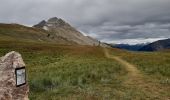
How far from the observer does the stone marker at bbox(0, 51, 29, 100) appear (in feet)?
37.5

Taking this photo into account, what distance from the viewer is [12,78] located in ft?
37.6

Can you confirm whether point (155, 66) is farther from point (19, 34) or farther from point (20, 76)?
point (19, 34)

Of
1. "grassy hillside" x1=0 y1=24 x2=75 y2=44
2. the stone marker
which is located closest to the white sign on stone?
the stone marker

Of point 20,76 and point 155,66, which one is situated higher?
point 20,76

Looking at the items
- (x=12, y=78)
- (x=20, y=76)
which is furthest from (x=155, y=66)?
(x=12, y=78)

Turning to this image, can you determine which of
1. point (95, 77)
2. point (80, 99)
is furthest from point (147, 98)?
point (95, 77)

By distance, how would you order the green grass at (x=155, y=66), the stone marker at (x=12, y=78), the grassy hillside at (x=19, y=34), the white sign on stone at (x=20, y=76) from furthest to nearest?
the grassy hillside at (x=19, y=34), the green grass at (x=155, y=66), the white sign on stone at (x=20, y=76), the stone marker at (x=12, y=78)

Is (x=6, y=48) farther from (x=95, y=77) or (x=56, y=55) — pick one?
(x=95, y=77)

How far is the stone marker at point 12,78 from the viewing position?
11422 mm

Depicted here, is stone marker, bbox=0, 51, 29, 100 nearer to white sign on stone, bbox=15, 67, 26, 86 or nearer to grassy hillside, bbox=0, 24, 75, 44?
white sign on stone, bbox=15, 67, 26, 86

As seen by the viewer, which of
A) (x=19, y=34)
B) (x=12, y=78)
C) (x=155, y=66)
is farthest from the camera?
(x=19, y=34)

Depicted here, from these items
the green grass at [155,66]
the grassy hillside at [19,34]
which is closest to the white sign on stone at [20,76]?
the green grass at [155,66]

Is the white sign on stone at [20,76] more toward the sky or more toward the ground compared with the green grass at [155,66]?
more toward the sky

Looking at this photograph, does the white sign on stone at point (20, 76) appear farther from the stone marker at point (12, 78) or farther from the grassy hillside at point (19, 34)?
the grassy hillside at point (19, 34)
